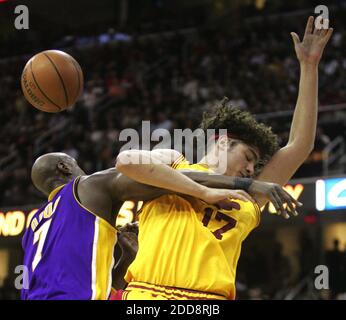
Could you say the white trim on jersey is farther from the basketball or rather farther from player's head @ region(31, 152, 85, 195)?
the basketball

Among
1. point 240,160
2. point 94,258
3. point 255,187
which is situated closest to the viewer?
point 255,187

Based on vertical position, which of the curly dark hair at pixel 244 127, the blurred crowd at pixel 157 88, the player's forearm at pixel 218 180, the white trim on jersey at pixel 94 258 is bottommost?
the white trim on jersey at pixel 94 258

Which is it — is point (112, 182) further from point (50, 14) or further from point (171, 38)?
point (50, 14)

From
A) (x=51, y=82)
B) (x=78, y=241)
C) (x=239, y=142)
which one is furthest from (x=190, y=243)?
(x=51, y=82)

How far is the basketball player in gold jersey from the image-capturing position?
10.3ft

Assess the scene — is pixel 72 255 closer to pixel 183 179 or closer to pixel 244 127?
pixel 183 179

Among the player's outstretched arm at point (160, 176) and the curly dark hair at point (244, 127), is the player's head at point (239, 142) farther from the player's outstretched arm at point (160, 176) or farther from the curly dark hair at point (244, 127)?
the player's outstretched arm at point (160, 176)

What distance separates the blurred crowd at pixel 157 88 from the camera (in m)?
12.6

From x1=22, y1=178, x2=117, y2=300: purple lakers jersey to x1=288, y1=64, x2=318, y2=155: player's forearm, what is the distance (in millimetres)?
1028

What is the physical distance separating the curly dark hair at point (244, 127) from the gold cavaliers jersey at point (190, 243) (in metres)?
0.33

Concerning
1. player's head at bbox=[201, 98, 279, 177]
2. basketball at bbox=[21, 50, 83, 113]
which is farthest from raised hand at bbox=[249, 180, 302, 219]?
basketball at bbox=[21, 50, 83, 113]

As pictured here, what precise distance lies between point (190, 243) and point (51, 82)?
2.26 m

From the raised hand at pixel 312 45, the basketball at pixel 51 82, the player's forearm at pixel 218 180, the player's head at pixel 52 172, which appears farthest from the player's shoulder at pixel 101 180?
the basketball at pixel 51 82

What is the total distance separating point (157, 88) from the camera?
14.9 m
